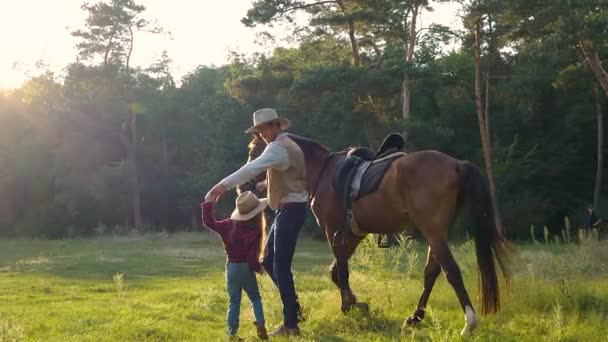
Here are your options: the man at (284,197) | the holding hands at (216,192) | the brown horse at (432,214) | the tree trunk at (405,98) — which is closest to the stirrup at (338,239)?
the brown horse at (432,214)

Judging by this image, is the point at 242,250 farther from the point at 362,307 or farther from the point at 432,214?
the point at 432,214

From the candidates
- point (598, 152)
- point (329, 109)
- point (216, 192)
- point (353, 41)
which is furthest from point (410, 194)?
point (598, 152)

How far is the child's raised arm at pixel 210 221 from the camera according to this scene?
588 cm

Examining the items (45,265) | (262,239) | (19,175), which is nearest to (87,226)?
(19,175)

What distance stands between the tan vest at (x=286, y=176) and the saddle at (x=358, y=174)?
0.49m

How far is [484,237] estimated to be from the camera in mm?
6008

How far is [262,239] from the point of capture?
6363mm

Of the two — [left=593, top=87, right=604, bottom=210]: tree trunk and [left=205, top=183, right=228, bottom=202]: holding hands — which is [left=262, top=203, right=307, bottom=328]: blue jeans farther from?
[left=593, top=87, right=604, bottom=210]: tree trunk

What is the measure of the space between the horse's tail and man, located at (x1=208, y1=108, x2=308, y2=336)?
1532mm

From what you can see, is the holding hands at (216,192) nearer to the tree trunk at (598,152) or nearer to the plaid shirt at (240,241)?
the plaid shirt at (240,241)

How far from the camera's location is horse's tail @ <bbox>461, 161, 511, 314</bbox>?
596 centimetres

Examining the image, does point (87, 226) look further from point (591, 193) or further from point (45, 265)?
point (591, 193)

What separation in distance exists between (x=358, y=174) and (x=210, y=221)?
5.19 feet

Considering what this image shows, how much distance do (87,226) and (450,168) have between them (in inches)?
1691
